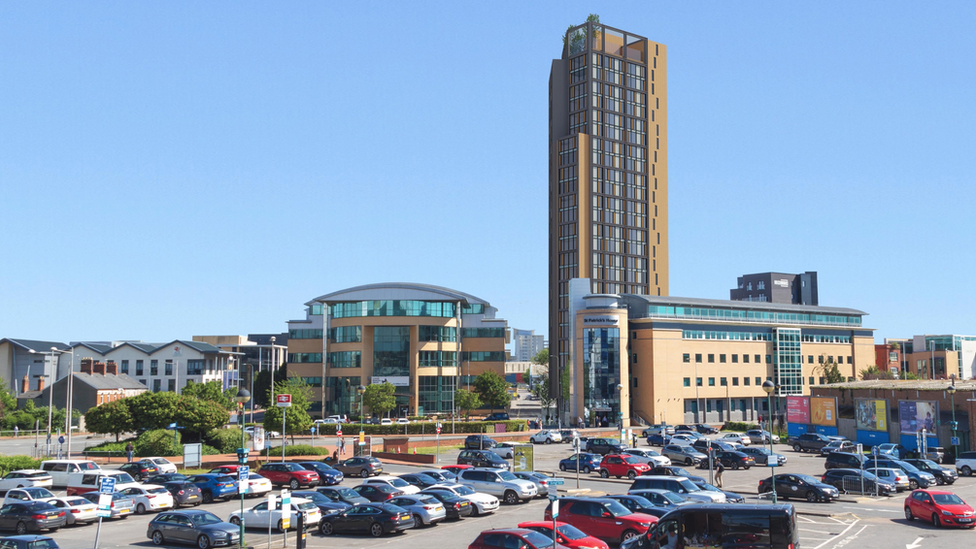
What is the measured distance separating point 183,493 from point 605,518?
2086 cm

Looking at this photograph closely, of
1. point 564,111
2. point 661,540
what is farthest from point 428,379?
point 661,540

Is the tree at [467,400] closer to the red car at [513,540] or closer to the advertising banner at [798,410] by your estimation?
the advertising banner at [798,410]

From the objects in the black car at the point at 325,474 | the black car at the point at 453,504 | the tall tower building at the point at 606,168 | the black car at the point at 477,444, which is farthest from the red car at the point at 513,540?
the tall tower building at the point at 606,168

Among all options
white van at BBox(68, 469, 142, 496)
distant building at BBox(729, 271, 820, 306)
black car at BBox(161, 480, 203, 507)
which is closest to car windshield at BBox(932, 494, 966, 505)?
black car at BBox(161, 480, 203, 507)

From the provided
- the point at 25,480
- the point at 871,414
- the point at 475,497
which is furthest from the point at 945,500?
the point at 25,480

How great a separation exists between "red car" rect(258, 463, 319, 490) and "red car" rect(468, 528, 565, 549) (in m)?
22.1

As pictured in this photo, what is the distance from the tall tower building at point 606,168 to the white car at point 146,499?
314 feet

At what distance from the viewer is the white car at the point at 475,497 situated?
35625 millimetres

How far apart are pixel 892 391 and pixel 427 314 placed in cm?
6629

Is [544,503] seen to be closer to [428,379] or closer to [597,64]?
[428,379]

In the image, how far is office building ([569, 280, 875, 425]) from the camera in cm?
10725

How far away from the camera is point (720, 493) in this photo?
120ft

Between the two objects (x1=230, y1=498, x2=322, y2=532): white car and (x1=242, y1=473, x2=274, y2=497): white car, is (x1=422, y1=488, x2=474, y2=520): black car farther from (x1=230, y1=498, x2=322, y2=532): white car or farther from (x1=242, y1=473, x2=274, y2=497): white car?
(x1=242, y1=473, x2=274, y2=497): white car

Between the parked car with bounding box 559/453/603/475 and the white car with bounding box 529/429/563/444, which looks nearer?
the parked car with bounding box 559/453/603/475
